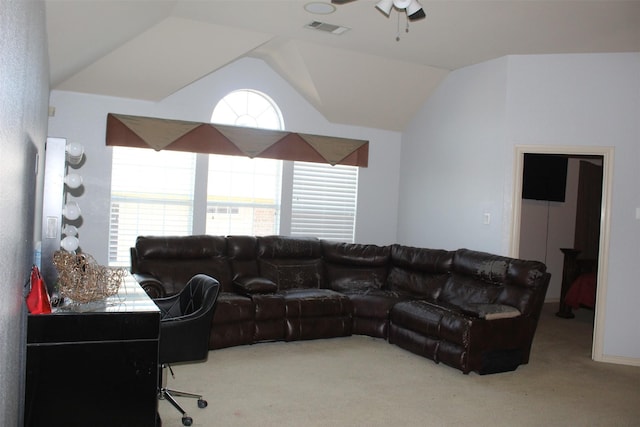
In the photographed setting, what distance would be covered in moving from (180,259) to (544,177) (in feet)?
16.9

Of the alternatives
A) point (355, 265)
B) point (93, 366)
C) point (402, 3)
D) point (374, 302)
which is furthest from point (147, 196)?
point (402, 3)

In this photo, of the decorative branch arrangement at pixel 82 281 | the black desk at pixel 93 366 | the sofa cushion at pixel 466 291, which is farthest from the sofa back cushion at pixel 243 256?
the black desk at pixel 93 366

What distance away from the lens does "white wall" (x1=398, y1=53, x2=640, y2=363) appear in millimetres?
4777

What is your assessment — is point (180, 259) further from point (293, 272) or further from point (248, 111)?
point (248, 111)

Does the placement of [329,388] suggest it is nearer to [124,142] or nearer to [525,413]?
[525,413]

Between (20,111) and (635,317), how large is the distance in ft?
16.6

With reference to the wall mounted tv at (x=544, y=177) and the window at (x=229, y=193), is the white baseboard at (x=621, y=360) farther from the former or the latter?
the window at (x=229, y=193)

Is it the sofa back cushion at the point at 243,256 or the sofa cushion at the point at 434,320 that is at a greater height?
the sofa back cushion at the point at 243,256

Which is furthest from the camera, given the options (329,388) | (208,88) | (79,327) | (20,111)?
(208,88)

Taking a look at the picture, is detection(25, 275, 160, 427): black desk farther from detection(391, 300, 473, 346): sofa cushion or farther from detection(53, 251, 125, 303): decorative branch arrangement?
detection(391, 300, 473, 346): sofa cushion

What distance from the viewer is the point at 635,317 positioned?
15.6 ft

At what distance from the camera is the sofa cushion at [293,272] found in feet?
18.1

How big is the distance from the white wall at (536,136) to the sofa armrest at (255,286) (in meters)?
2.09

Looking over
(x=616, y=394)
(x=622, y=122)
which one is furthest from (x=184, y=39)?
(x=616, y=394)
